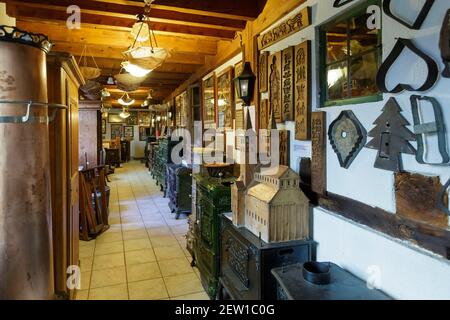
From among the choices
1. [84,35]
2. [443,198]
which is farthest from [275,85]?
[84,35]

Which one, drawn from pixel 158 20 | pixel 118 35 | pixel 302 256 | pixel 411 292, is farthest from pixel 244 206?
pixel 118 35

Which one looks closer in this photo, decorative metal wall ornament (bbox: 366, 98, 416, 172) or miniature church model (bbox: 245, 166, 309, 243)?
decorative metal wall ornament (bbox: 366, 98, 416, 172)

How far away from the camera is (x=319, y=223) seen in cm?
208

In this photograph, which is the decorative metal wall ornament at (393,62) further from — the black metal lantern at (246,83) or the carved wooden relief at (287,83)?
the black metal lantern at (246,83)

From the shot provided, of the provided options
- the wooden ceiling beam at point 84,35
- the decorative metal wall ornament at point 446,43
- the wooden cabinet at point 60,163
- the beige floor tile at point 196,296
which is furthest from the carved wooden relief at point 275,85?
the wooden ceiling beam at point 84,35

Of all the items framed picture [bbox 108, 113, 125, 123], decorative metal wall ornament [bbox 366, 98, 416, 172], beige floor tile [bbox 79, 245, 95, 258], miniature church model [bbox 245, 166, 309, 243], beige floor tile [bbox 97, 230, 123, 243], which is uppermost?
framed picture [bbox 108, 113, 125, 123]

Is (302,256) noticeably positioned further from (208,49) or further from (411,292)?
(208,49)

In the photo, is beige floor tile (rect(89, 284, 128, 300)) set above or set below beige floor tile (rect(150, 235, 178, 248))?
below

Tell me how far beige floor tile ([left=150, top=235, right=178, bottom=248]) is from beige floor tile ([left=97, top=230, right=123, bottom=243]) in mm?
445

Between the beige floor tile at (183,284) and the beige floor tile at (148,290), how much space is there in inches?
2.3

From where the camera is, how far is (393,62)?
1461mm

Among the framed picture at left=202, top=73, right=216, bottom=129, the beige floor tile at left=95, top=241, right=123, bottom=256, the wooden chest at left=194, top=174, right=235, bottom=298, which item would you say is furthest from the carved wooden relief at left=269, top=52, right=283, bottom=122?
the beige floor tile at left=95, top=241, right=123, bottom=256

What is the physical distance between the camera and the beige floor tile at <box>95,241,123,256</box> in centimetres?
380

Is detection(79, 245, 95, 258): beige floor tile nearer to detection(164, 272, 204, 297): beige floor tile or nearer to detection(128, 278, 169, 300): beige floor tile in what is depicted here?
detection(128, 278, 169, 300): beige floor tile
